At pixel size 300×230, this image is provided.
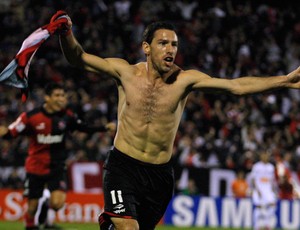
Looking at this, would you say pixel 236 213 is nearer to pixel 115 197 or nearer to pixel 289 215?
pixel 289 215

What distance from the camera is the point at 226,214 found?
63.0 ft

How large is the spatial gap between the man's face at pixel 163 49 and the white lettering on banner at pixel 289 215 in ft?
41.7

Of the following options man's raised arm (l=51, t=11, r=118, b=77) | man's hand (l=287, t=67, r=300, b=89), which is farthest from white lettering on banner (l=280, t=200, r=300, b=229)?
man's raised arm (l=51, t=11, r=118, b=77)

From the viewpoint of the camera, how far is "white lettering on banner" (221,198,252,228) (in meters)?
19.2

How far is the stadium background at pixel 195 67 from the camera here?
20.2 m

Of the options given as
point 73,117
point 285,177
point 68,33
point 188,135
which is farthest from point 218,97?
point 68,33

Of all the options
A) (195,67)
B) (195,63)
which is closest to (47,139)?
(195,67)

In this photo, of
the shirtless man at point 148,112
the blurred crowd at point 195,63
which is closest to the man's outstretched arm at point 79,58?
the shirtless man at point 148,112

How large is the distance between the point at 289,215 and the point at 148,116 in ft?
42.1

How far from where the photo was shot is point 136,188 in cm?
709

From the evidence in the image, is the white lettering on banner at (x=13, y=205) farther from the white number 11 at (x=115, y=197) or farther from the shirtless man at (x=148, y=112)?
the white number 11 at (x=115, y=197)

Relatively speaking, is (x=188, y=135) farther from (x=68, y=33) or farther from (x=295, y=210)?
(x=68, y=33)

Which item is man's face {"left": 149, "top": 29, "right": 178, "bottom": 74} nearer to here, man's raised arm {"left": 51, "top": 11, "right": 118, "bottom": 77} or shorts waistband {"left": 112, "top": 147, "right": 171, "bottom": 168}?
man's raised arm {"left": 51, "top": 11, "right": 118, "bottom": 77}

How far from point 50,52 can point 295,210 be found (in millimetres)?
8987
